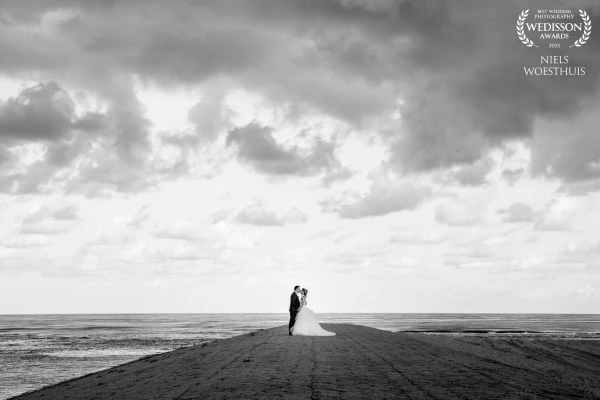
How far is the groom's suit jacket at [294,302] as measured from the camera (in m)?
31.0

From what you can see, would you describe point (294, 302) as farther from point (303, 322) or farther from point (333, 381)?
point (333, 381)

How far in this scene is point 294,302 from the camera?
103 feet

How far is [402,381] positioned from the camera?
13008 mm

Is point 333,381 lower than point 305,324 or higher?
lower

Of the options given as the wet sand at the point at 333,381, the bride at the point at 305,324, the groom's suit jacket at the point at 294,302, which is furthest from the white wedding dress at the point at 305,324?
the wet sand at the point at 333,381

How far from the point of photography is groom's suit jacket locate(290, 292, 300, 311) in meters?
31.0

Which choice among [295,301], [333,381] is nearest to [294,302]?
[295,301]

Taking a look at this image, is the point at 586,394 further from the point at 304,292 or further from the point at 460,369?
the point at 304,292

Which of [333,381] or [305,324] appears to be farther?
[305,324]

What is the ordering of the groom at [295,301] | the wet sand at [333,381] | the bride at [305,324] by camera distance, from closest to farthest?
the wet sand at [333,381]
the groom at [295,301]
the bride at [305,324]

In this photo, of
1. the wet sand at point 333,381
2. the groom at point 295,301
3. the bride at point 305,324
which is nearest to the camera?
the wet sand at point 333,381

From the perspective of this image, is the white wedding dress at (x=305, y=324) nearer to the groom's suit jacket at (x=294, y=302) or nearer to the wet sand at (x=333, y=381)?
the groom's suit jacket at (x=294, y=302)

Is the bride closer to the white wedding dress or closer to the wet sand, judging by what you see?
the white wedding dress

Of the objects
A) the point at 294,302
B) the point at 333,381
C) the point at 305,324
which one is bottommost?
the point at 333,381
